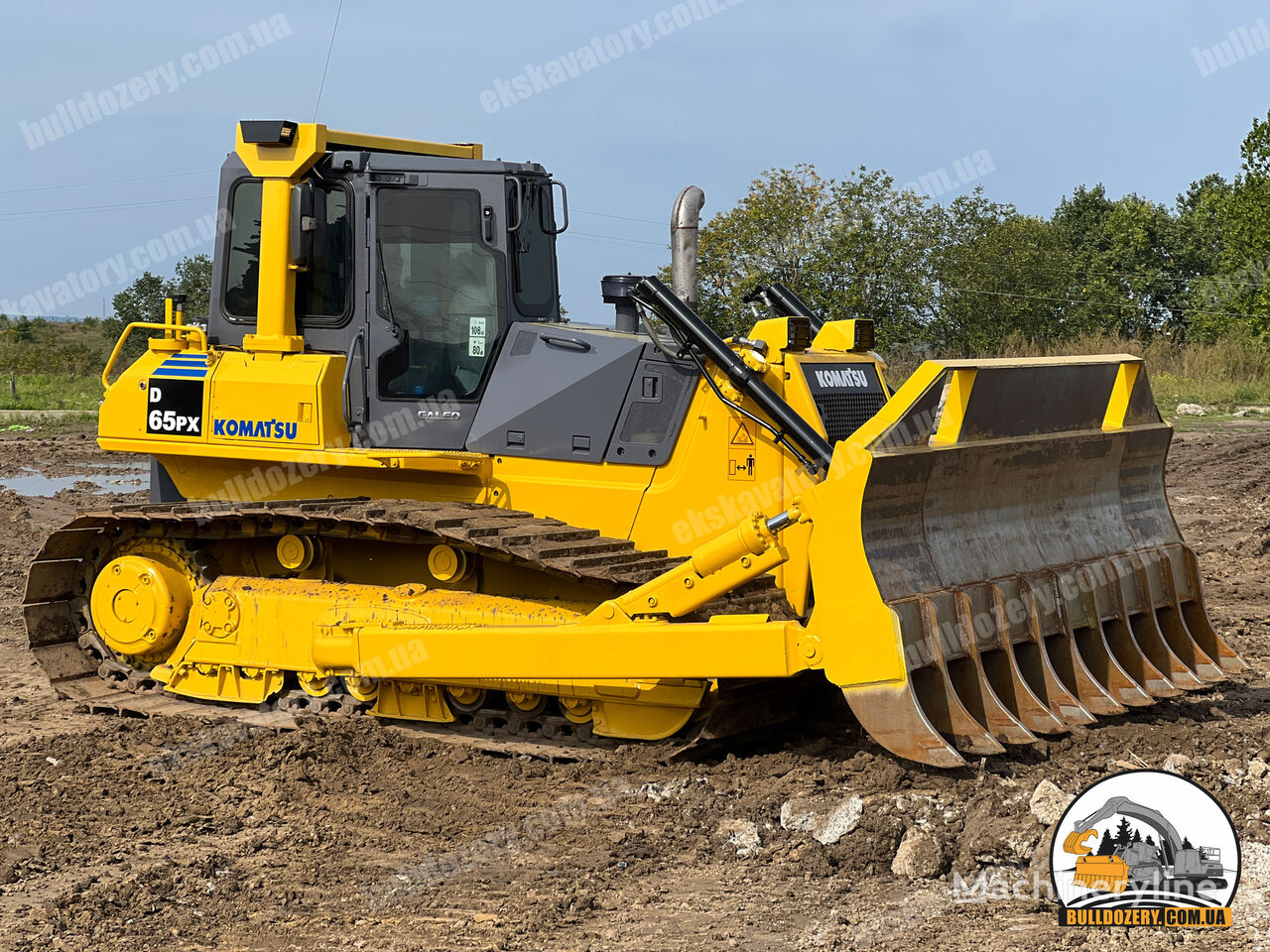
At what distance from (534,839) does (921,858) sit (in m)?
1.58

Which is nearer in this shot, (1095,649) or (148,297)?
(1095,649)

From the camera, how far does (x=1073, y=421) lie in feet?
23.2

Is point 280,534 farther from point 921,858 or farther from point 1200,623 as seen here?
point 1200,623

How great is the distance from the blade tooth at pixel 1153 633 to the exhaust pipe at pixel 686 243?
263 centimetres

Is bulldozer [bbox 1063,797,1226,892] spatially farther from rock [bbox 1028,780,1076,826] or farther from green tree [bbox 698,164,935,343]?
green tree [bbox 698,164,935,343]

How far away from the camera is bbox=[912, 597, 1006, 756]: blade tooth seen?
5.80 meters

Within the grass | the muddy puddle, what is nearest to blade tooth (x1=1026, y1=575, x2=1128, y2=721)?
the muddy puddle

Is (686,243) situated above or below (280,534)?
above

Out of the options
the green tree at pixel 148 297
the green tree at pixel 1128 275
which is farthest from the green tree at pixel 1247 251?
the green tree at pixel 148 297

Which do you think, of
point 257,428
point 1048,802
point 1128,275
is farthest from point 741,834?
point 1128,275

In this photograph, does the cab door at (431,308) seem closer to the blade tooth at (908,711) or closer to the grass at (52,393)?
the blade tooth at (908,711)

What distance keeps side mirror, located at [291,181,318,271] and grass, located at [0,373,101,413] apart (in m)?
21.4

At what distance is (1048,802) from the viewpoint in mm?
5309

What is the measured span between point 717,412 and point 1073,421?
1817 millimetres
